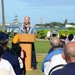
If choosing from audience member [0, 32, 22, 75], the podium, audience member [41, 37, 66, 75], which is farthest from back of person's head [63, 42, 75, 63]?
the podium

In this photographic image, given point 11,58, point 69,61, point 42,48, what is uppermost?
point 69,61

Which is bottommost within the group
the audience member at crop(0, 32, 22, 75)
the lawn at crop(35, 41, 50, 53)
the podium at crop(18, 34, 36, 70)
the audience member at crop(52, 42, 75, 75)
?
the lawn at crop(35, 41, 50, 53)

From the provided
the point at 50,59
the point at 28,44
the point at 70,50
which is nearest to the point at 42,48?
the point at 28,44

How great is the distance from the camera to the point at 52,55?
6820 mm

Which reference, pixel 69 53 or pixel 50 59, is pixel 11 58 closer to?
pixel 50 59

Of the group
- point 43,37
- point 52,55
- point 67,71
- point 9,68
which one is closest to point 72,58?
point 67,71

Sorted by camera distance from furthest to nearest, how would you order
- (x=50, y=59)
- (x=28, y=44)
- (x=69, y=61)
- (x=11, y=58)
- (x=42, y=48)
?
(x=42, y=48)
(x=28, y=44)
(x=11, y=58)
(x=50, y=59)
(x=69, y=61)

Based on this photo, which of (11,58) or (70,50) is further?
(11,58)

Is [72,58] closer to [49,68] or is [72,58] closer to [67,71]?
[67,71]

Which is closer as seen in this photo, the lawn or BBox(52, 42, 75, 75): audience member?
BBox(52, 42, 75, 75): audience member

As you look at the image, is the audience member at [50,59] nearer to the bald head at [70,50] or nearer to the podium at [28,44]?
the bald head at [70,50]

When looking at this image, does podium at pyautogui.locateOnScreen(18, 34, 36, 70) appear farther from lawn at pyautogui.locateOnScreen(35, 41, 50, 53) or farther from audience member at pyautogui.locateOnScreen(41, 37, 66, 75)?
lawn at pyautogui.locateOnScreen(35, 41, 50, 53)

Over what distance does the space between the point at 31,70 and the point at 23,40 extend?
1.32m

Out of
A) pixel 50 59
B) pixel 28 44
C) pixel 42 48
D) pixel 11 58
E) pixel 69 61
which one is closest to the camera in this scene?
pixel 69 61
